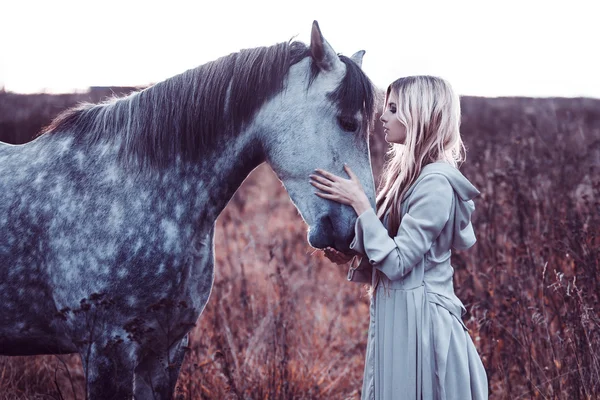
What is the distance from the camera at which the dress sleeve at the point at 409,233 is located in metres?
2.13

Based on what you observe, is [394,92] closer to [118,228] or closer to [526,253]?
[118,228]

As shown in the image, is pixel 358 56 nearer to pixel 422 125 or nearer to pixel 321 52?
pixel 321 52

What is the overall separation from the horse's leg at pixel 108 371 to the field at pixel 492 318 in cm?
91

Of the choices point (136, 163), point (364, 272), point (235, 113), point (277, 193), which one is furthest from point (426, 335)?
point (277, 193)

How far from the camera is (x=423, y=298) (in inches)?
87.4

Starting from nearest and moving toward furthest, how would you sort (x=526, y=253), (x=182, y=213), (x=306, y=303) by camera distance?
(x=182, y=213) → (x=526, y=253) → (x=306, y=303)

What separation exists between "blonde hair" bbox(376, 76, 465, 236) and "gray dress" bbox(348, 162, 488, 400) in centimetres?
9

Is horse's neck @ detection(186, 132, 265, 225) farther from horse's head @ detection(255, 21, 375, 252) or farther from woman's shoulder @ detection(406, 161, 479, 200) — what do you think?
woman's shoulder @ detection(406, 161, 479, 200)

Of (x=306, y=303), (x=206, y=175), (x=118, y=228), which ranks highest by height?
(x=206, y=175)

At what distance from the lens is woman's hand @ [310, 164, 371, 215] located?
219 centimetres

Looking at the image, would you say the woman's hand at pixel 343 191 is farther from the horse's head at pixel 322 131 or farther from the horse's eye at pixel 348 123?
the horse's eye at pixel 348 123

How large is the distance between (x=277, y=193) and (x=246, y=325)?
259 inches

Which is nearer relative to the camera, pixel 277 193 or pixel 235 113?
pixel 235 113

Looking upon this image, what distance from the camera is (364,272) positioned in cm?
247
